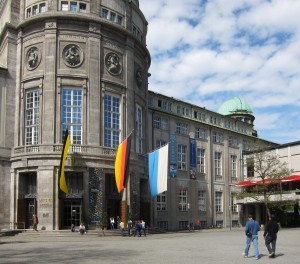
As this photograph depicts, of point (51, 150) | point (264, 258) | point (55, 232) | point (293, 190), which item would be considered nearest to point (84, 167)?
point (51, 150)

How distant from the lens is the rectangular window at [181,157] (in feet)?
224

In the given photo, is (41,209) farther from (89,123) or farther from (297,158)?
(297,158)

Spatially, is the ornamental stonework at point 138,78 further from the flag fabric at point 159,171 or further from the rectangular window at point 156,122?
the flag fabric at point 159,171

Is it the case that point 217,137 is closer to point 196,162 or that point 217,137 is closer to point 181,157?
point 196,162

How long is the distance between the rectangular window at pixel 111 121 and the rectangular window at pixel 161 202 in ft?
50.0

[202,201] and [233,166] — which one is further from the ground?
[233,166]

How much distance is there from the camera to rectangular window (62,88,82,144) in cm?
4831

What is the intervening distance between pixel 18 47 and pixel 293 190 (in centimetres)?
4098

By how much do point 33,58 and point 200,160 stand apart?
32440 millimetres

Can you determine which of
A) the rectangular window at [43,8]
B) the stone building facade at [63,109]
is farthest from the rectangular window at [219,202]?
the rectangular window at [43,8]

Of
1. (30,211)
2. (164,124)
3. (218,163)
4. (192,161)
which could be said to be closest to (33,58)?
(30,211)

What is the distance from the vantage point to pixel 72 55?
49.2 m

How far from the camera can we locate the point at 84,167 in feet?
156

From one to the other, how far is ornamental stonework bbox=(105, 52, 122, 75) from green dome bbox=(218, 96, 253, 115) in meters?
47.3
